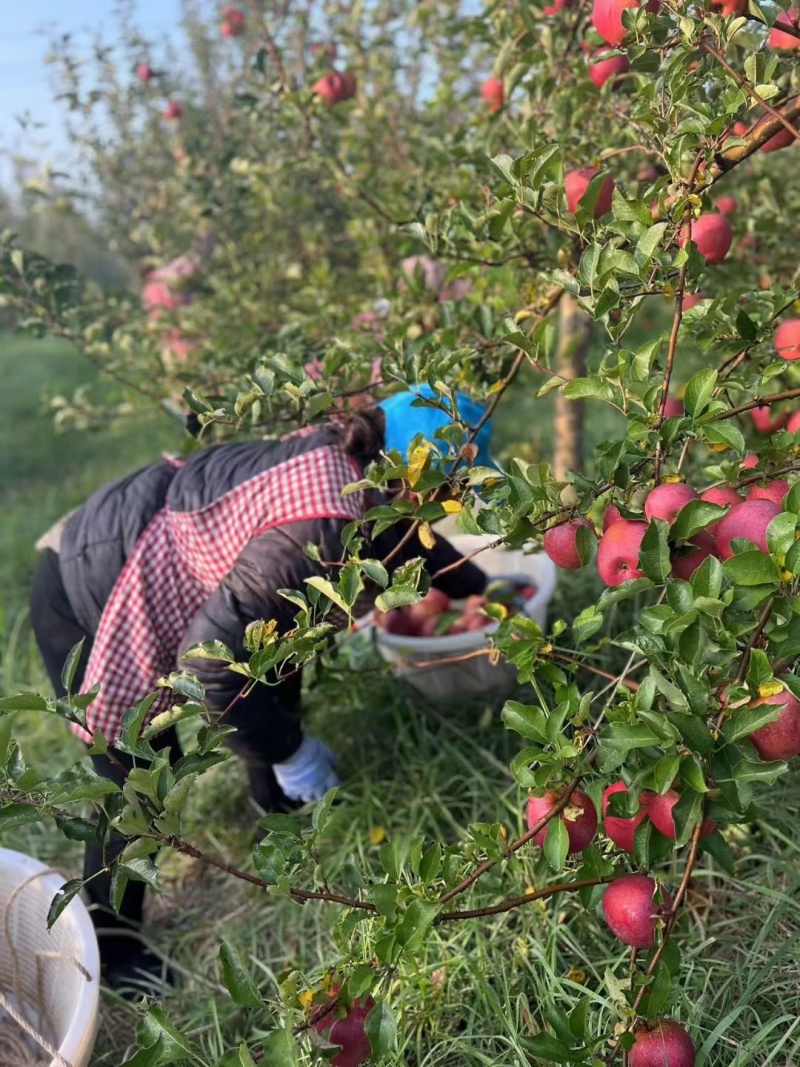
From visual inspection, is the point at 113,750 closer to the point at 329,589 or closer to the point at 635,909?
the point at 329,589

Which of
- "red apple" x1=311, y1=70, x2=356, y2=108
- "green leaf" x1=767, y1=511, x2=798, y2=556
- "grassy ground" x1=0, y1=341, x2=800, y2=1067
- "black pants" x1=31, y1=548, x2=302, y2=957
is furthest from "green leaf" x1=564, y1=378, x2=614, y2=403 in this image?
"red apple" x1=311, y1=70, x2=356, y2=108

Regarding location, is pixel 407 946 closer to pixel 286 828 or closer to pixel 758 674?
pixel 286 828

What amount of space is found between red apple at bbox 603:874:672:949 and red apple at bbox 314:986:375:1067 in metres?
0.31

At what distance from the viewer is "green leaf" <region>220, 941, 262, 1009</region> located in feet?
3.07

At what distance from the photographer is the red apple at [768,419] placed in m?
1.67

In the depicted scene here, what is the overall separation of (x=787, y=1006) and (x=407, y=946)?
2.34 feet

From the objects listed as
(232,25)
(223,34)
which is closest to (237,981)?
(232,25)

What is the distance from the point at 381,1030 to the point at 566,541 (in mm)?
570

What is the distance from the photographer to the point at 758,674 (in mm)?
900

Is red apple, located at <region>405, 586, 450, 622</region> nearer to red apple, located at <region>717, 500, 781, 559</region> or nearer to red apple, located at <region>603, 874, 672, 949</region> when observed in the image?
red apple, located at <region>603, 874, 672, 949</region>

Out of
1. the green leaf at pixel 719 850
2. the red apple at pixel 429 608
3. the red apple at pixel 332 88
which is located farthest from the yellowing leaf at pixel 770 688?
the red apple at pixel 332 88

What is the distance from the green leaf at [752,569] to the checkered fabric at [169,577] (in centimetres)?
79

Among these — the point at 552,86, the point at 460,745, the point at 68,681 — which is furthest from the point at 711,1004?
the point at 552,86

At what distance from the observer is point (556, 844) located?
3.41ft
